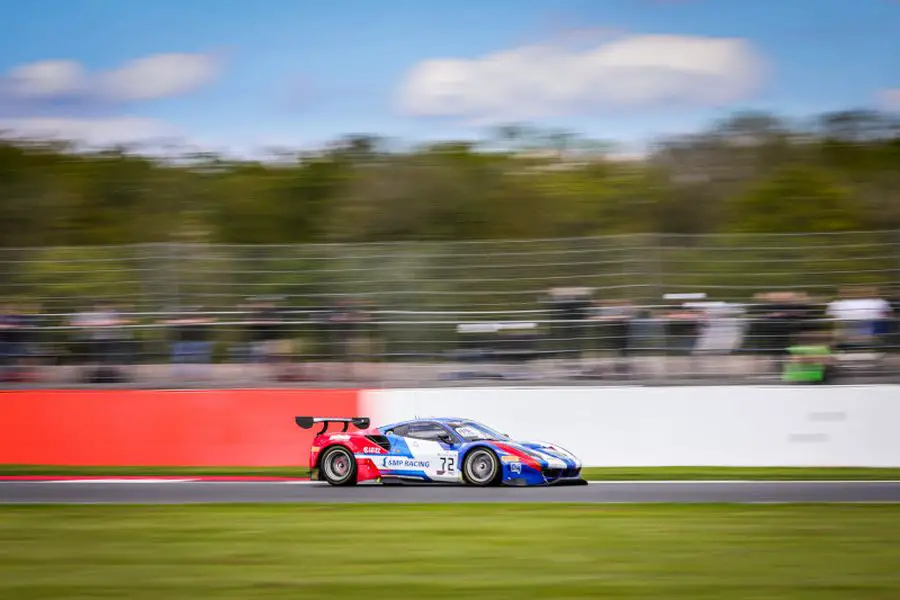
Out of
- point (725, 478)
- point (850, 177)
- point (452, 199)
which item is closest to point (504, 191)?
point (452, 199)

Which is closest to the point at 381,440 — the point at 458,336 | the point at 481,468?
the point at 481,468

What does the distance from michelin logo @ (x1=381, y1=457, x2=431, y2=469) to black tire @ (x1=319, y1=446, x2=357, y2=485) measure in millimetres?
439

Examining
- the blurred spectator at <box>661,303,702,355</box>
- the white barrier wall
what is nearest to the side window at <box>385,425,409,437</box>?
the white barrier wall

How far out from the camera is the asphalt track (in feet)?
38.8

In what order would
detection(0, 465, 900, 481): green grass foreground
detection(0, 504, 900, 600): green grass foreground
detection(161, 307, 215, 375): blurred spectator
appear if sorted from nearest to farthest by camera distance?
detection(0, 504, 900, 600): green grass foreground
detection(0, 465, 900, 481): green grass foreground
detection(161, 307, 215, 375): blurred spectator

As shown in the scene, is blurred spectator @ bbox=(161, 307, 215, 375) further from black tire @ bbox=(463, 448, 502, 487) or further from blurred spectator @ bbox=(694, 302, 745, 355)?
blurred spectator @ bbox=(694, 302, 745, 355)

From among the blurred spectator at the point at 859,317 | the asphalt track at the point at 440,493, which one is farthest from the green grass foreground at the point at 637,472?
the blurred spectator at the point at 859,317

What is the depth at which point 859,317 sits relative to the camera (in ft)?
49.5

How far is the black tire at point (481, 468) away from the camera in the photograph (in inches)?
515

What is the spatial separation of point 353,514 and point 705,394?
582 cm

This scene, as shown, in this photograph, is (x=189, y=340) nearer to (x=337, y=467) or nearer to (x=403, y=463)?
(x=337, y=467)

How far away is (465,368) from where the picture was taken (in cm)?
1548

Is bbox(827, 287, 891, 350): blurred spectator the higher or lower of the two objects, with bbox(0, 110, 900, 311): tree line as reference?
lower

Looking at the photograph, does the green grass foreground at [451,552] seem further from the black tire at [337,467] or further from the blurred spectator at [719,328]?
the blurred spectator at [719,328]
